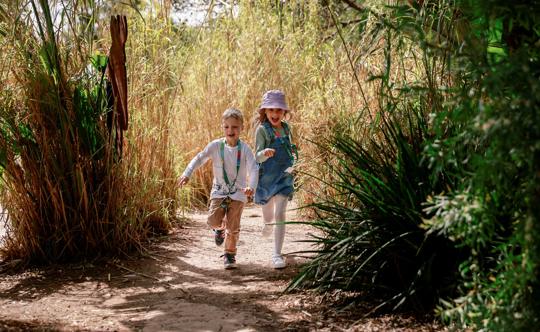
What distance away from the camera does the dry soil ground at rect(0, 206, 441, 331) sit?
135 inches

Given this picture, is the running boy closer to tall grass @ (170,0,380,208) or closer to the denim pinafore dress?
the denim pinafore dress

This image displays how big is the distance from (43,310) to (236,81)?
211 inches

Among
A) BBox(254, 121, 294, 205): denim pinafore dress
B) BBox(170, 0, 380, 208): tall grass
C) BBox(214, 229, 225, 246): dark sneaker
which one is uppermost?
BBox(170, 0, 380, 208): tall grass

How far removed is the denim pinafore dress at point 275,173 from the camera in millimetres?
5113

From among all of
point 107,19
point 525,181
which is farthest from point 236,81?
point 525,181

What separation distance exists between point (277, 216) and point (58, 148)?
1.70 m

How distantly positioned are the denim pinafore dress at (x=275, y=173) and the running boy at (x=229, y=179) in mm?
101

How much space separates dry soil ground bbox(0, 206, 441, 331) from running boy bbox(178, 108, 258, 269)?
0.27 metres

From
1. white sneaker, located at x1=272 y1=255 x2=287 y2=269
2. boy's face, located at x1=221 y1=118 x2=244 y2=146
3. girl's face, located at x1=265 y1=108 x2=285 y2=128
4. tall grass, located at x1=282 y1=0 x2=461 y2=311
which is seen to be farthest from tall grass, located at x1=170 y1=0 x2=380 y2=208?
tall grass, located at x1=282 y1=0 x2=461 y2=311

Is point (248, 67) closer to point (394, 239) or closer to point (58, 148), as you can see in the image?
point (58, 148)

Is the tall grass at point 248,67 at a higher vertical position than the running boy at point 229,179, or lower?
higher

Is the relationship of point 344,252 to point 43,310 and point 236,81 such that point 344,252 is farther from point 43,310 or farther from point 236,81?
point 236,81

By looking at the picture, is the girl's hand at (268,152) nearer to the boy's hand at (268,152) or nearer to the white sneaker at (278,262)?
the boy's hand at (268,152)

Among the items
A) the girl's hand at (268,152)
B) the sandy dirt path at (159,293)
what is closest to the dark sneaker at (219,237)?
the sandy dirt path at (159,293)
